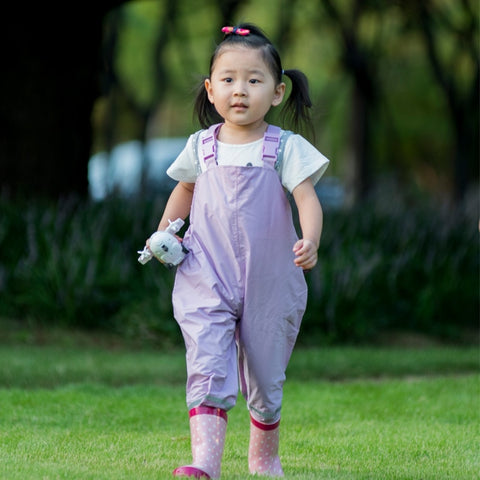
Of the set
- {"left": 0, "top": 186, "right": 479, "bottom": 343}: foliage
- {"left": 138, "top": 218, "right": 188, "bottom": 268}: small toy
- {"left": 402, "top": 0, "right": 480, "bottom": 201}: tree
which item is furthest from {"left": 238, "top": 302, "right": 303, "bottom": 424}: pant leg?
{"left": 402, "top": 0, "right": 480, "bottom": 201}: tree

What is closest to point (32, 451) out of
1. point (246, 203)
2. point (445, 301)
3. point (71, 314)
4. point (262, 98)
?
point (246, 203)

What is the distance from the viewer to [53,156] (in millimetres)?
10242

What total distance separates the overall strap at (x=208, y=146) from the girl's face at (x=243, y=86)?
A: 3.5 inches

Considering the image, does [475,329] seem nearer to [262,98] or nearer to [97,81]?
[97,81]

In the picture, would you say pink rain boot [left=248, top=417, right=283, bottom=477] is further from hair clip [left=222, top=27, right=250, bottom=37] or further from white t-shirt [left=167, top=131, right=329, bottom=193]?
hair clip [left=222, top=27, right=250, bottom=37]

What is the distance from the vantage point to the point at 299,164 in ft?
13.3

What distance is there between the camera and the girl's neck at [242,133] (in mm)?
4156

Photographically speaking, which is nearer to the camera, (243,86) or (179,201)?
(243,86)

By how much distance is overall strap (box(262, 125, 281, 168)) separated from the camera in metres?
4.06

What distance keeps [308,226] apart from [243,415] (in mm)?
2031

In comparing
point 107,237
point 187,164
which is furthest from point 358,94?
point 187,164

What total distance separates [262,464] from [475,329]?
5.74 m

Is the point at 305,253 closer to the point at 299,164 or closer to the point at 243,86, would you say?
the point at 299,164

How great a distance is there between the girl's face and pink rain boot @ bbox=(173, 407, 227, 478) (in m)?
1.13
